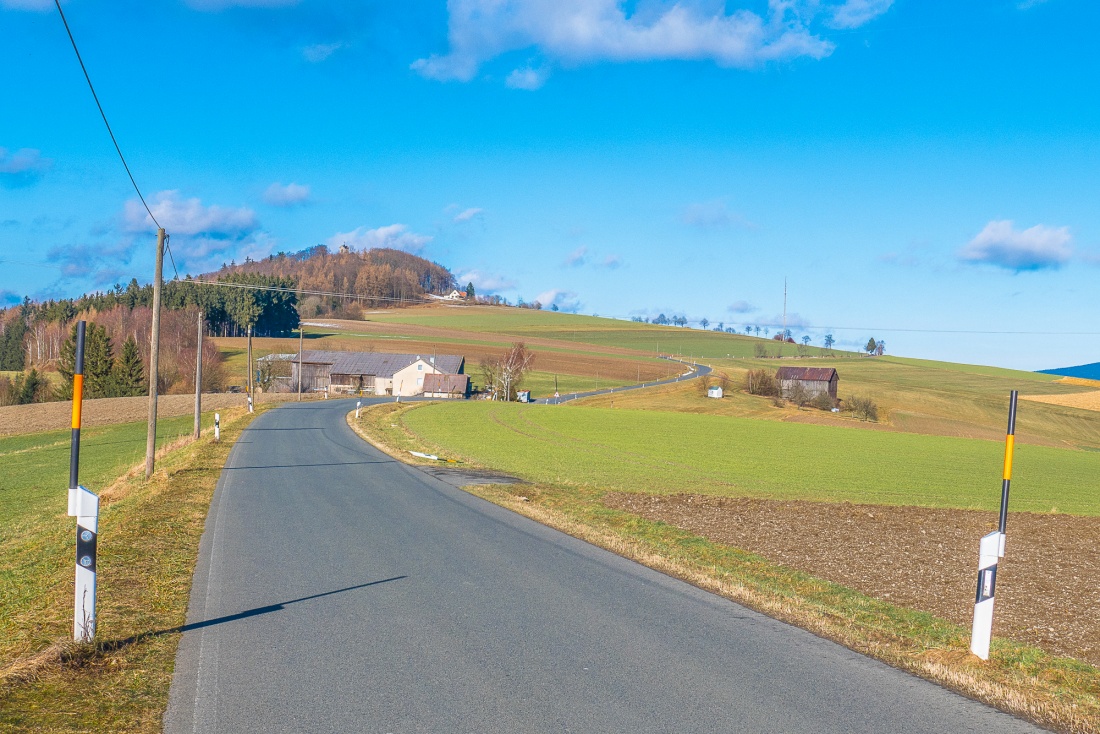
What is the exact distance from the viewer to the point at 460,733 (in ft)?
16.9

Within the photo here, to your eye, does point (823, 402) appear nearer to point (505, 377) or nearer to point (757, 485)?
point (505, 377)

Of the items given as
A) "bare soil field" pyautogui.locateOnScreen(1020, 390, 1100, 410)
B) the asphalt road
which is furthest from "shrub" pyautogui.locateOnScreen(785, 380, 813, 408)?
the asphalt road

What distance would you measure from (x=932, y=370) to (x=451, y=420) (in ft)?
396

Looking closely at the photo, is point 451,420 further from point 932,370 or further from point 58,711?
point 932,370

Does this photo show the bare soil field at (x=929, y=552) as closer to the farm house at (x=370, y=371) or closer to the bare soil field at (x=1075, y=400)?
the bare soil field at (x=1075, y=400)

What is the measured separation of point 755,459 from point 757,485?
11106mm

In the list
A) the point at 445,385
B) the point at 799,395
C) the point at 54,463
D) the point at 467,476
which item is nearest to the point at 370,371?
the point at 445,385

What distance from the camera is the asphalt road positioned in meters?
5.52

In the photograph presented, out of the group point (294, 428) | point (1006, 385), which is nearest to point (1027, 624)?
point (294, 428)

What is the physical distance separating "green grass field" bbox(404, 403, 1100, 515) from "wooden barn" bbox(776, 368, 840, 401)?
3461 centimetres

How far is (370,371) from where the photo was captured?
109312 mm

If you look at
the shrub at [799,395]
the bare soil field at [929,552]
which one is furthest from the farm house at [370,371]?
the bare soil field at [929,552]

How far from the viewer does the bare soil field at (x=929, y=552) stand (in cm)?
976

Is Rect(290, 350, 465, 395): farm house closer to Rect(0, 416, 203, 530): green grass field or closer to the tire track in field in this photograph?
Rect(0, 416, 203, 530): green grass field
